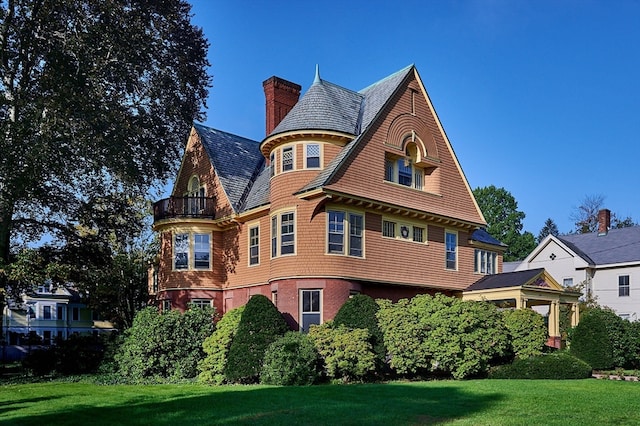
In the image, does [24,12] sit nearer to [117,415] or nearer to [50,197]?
[50,197]

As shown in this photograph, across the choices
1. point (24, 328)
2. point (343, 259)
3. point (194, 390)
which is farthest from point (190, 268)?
point (24, 328)

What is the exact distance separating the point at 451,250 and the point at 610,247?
73.9 feet

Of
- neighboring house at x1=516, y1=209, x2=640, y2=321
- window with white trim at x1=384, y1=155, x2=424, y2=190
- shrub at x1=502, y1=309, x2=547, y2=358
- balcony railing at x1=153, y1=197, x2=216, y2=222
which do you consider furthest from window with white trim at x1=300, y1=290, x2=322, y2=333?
neighboring house at x1=516, y1=209, x2=640, y2=321

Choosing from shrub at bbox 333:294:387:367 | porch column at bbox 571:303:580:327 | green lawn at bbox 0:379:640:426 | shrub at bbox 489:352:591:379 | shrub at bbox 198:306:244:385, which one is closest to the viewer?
green lawn at bbox 0:379:640:426

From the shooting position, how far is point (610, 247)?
150ft

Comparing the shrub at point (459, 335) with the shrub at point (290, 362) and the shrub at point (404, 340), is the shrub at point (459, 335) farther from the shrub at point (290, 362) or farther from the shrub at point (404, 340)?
the shrub at point (290, 362)

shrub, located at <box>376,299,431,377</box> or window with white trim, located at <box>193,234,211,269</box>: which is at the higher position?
window with white trim, located at <box>193,234,211,269</box>

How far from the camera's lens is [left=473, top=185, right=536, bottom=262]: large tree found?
2958 inches

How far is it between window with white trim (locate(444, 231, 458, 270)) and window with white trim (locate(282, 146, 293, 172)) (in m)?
8.89

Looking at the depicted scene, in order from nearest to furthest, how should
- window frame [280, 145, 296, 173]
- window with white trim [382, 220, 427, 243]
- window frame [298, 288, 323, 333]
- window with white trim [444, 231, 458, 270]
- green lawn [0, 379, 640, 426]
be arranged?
green lawn [0, 379, 640, 426] < window frame [298, 288, 323, 333] < window frame [280, 145, 296, 173] < window with white trim [382, 220, 427, 243] < window with white trim [444, 231, 458, 270]

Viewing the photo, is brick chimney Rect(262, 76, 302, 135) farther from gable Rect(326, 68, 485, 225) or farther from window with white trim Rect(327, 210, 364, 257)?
window with white trim Rect(327, 210, 364, 257)

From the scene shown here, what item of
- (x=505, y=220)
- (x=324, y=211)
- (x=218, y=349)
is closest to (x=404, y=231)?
(x=324, y=211)

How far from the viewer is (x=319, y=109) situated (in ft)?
83.3

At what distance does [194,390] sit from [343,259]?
8.31 m
